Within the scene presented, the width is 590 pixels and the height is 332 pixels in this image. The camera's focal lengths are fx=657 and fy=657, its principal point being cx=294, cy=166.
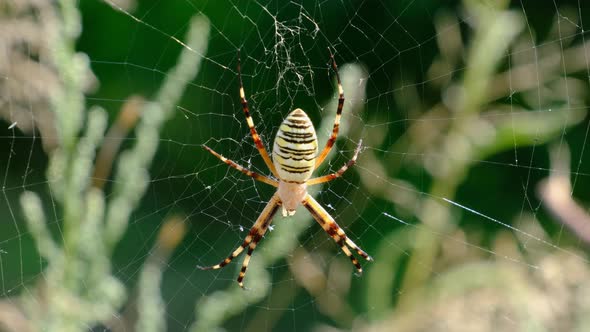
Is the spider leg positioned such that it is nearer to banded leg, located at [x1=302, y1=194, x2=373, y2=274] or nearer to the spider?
the spider

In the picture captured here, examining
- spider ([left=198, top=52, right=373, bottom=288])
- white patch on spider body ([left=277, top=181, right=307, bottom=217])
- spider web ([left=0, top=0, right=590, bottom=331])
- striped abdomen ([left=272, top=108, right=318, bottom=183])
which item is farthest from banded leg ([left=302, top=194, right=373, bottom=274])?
striped abdomen ([left=272, top=108, right=318, bottom=183])

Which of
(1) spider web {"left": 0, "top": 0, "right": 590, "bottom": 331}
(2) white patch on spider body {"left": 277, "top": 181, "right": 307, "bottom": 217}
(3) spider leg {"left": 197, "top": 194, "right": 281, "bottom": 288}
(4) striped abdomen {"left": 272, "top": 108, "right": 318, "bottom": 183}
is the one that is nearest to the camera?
(1) spider web {"left": 0, "top": 0, "right": 590, "bottom": 331}

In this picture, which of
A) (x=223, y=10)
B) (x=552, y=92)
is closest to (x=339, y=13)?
(x=223, y=10)

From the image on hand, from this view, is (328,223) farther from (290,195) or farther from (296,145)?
(296,145)

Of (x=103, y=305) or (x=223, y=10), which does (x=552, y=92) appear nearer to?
Answer: (x=103, y=305)

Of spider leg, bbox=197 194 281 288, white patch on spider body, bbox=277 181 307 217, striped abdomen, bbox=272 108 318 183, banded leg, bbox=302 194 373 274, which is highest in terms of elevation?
striped abdomen, bbox=272 108 318 183

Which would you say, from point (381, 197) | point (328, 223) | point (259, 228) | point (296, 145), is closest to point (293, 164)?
point (296, 145)

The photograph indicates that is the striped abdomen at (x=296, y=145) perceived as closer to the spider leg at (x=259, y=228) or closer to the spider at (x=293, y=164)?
the spider at (x=293, y=164)

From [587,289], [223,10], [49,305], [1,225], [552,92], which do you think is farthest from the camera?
[1,225]

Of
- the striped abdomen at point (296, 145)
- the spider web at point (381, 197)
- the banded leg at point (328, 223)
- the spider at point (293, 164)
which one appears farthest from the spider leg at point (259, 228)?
the striped abdomen at point (296, 145)
